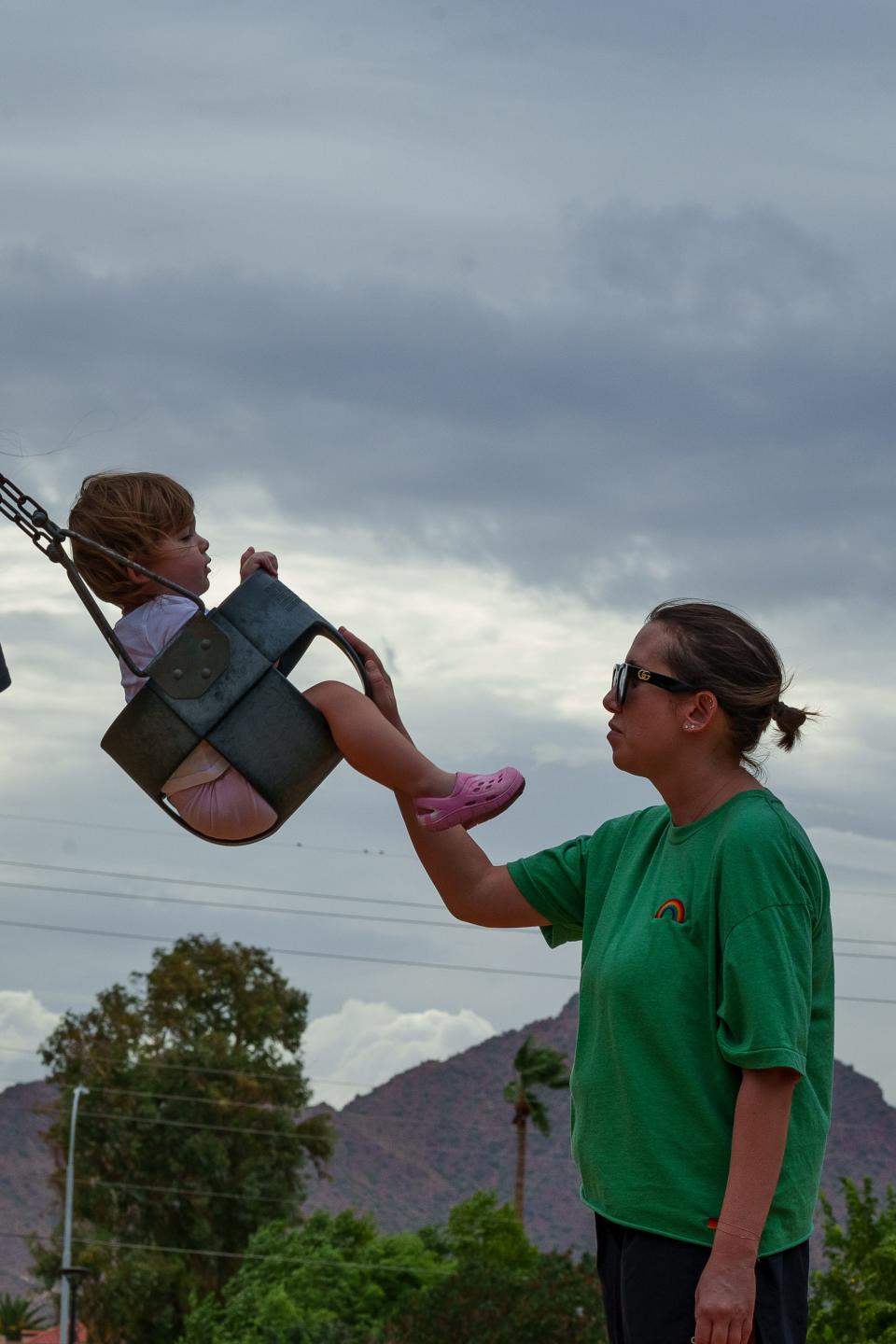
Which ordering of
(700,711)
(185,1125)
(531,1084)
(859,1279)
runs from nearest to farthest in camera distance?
(700,711) → (859,1279) → (185,1125) → (531,1084)

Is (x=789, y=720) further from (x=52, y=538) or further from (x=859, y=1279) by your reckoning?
(x=859, y=1279)

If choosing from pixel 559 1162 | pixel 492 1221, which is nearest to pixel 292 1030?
pixel 492 1221

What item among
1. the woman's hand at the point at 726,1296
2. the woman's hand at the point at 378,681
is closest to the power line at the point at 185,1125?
the woman's hand at the point at 378,681

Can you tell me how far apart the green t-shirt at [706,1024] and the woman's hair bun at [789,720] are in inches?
6.1

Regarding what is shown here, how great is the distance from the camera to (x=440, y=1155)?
143 m

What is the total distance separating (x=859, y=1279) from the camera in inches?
602

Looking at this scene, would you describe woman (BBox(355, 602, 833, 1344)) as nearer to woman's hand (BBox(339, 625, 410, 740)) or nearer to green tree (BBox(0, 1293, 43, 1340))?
woman's hand (BBox(339, 625, 410, 740))

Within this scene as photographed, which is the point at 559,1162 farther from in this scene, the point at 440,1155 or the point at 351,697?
the point at 351,697

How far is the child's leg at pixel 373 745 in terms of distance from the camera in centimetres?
419

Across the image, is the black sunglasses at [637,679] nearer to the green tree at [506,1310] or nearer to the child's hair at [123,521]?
the child's hair at [123,521]

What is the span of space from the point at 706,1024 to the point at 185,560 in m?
1.71

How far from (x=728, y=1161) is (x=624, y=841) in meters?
0.78

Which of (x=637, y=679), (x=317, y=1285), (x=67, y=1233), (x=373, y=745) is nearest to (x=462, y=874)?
(x=373, y=745)

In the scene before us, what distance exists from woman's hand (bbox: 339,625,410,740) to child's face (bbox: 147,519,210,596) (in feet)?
1.21
